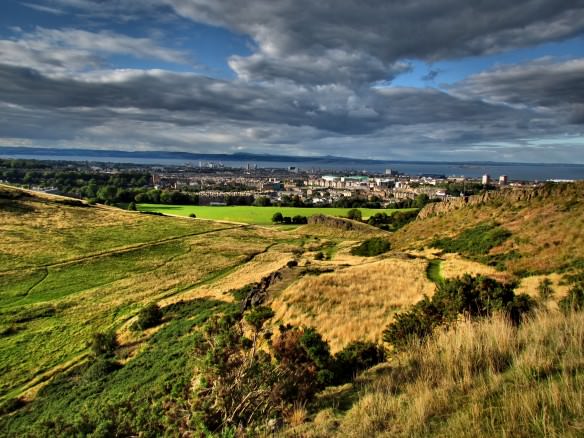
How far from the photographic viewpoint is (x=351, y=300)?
59.5 feet

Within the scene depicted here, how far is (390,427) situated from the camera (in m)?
4.85

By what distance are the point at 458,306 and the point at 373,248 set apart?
31.7 meters

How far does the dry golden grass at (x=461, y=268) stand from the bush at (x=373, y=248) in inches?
560

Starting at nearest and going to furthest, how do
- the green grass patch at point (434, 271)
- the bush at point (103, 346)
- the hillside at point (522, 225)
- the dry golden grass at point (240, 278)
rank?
the hillside at point (522, 225) < the green grass patch at point (434, 271) < the bush at point (103, 346) < the dry golden grass at point (240, 278)

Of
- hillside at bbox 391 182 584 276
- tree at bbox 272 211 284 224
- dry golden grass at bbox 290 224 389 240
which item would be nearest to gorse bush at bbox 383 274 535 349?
hillside at bbox 391 182 584 276

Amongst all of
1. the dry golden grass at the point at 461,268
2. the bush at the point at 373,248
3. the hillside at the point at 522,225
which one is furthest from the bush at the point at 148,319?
the bush at the point at 373,248

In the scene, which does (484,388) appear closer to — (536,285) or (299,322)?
(299,322)

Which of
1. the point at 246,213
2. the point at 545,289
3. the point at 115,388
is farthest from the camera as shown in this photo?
the point at 246,213

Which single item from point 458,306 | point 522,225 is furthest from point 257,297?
point 522,225

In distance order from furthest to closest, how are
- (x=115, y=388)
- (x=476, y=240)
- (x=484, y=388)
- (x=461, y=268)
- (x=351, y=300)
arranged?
(x=476, y=240) → (x=461, y=268) → (x=351, y=300) → (x=115, y=388) → (x=484, y=388)

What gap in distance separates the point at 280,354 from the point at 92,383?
13.0 metres

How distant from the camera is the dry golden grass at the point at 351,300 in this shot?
14803mm

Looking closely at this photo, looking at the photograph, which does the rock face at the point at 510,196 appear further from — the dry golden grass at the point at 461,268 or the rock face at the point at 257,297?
the rock face at the point at 257,297

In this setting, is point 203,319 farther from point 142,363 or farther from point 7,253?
point 7,253
